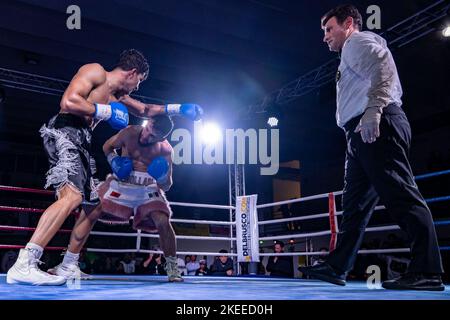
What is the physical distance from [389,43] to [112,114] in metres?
4.49

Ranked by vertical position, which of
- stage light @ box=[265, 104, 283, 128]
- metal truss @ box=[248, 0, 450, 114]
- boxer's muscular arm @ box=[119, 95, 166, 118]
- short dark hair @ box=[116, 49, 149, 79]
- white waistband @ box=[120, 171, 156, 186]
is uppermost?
metal truss @ box=[248, 0, 450, 114]

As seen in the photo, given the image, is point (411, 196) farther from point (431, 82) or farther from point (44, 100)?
point (44, 100)

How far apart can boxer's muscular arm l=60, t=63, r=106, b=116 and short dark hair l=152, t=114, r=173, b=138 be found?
2.12ft

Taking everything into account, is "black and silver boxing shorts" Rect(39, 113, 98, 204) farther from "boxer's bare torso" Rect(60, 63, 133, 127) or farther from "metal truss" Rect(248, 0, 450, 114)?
"metal truss" Rect(248, 0, 450, 114)

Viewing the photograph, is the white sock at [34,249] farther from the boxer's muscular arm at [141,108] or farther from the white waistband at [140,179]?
the boxer's muscular arm at [141,108]

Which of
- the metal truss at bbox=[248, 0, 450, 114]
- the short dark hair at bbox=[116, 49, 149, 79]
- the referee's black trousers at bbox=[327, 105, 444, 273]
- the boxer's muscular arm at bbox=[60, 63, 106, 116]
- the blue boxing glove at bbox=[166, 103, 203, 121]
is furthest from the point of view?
the metal truss at bbox=[248, 0, 450, 114]

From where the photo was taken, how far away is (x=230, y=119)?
8461mm

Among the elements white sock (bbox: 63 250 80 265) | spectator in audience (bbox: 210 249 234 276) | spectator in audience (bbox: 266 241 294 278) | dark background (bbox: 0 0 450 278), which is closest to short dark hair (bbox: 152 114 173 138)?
white sock (bbox: 63 250 80 265)

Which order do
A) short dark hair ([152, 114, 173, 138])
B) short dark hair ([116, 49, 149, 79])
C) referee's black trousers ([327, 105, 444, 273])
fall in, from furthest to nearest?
1. short dark hair ([152, 114, 173, 138])
2. short dark hair ([116, 49, 149, 79])
3. referee's black trousers ([327, 105, 444, 273])

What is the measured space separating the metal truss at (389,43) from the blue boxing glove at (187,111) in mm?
3624

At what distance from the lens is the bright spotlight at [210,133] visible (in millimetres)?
6641

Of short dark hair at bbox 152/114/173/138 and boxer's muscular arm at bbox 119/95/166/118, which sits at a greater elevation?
boxer's muscular arm at bbox 119/95/166/118

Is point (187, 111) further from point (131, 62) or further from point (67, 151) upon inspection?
point (67, 151)

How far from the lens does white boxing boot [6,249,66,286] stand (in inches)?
72.1
